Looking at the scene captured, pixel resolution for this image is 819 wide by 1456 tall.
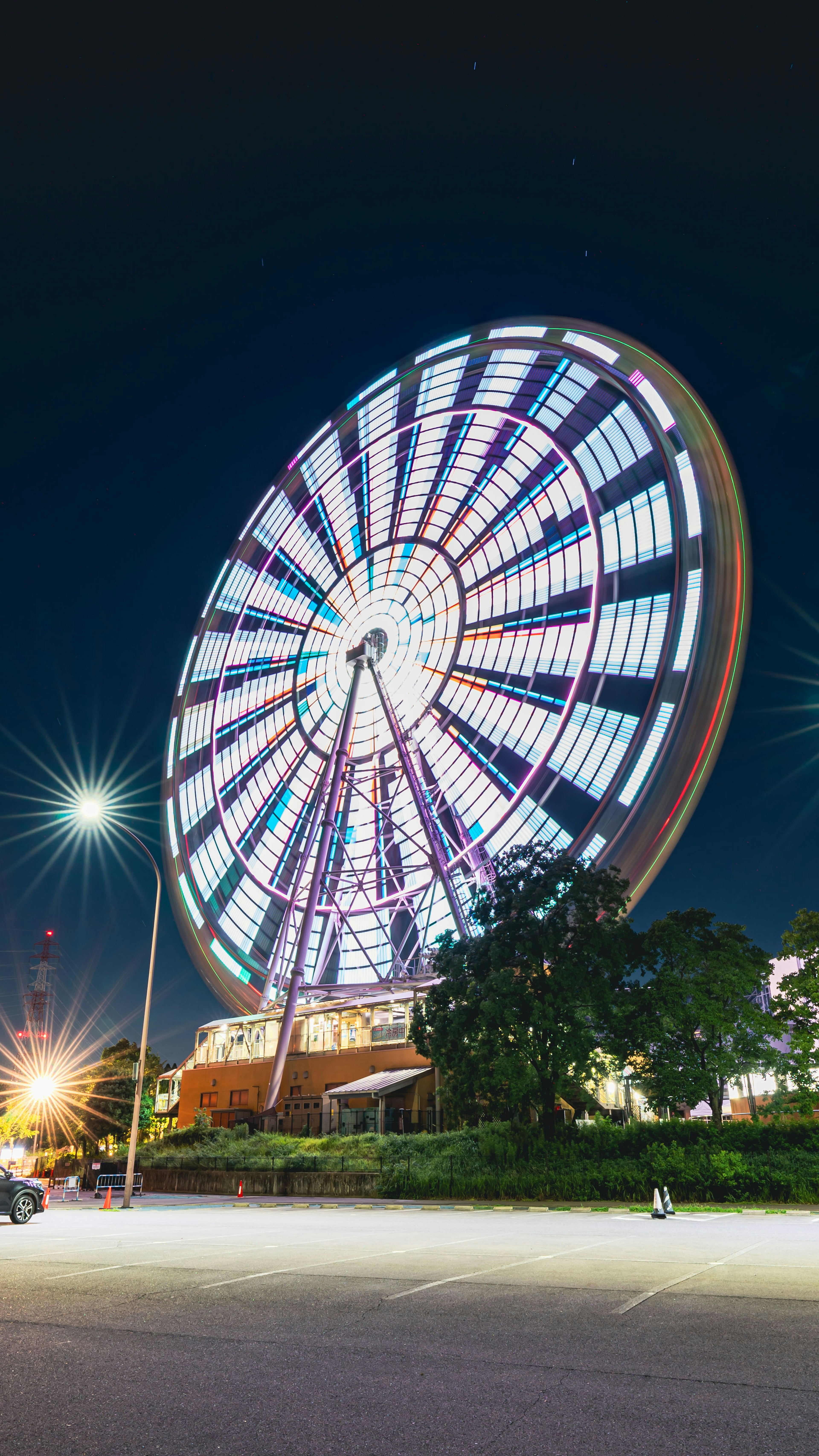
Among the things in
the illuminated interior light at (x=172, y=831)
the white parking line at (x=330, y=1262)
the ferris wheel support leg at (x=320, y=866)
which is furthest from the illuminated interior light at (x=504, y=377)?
the white parking line at (x=330, y=1262)

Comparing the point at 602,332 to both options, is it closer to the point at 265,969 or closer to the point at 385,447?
the point at 385,447

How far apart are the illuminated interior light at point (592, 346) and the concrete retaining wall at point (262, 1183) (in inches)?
1053

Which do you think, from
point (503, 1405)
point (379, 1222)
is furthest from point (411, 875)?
point (503, 1405)

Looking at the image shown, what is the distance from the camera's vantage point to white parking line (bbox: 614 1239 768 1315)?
634 centimetres

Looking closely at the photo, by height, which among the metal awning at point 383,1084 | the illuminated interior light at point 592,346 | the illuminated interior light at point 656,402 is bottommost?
the metal awning at point 383,1084

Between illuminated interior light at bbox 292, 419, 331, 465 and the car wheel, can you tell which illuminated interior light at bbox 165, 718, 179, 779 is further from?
the car wheel

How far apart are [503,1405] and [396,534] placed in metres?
37.4

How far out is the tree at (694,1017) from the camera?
24938mm

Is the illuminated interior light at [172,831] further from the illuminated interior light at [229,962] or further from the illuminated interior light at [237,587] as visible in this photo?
the illuminated interior light at [237,587]

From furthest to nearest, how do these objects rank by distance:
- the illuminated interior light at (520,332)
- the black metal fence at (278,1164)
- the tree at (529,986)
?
the illuminated interior light at (520,332) → the black metal fence at (278,1164) → the tree at (529,986)

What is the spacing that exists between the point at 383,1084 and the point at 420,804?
38.8 feet

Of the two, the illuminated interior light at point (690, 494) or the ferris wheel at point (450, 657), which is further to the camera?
the ferris wheel at point (450, 657)

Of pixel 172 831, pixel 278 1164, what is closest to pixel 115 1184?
pixel 278 1164

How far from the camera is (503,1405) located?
410cm
